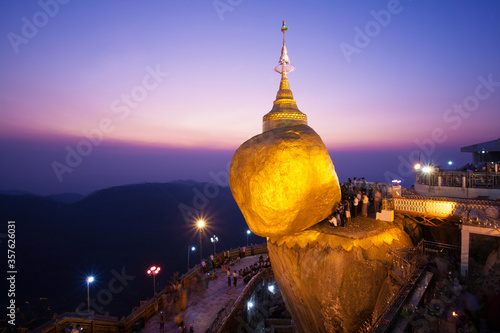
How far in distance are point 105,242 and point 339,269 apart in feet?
293

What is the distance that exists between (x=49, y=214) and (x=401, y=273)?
11198 centimetres

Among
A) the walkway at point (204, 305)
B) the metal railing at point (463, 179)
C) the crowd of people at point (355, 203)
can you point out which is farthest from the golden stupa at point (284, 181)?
the metal railing at point (463, 179)

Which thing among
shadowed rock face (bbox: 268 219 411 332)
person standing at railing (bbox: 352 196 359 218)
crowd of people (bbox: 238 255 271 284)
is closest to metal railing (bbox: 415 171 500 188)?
shadowed rock face (bbox: 268 219 411 332)

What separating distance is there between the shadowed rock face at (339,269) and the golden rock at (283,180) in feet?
3.55

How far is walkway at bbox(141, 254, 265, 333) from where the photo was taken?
14.2 m

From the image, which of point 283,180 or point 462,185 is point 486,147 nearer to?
point 462,185

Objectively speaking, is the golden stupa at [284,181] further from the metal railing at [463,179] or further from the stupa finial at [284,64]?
the stupa finial at [284,64]

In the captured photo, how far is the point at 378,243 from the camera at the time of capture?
11.5 metres

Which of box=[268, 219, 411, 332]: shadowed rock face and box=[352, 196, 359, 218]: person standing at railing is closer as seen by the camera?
box=[268, 219, 411, 332]: shadowed rock face

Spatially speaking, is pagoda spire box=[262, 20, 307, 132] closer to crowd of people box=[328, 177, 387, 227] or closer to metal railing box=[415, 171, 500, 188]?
crowd of people box=[328, 177, 387, 227]

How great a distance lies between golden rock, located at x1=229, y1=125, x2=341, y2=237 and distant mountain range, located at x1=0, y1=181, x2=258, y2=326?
134ft

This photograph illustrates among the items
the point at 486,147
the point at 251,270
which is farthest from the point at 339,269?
the point at 486,147

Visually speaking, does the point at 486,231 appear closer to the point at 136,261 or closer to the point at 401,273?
the point at 401,273

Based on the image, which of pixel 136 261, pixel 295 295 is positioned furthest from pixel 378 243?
pixel 136 261
